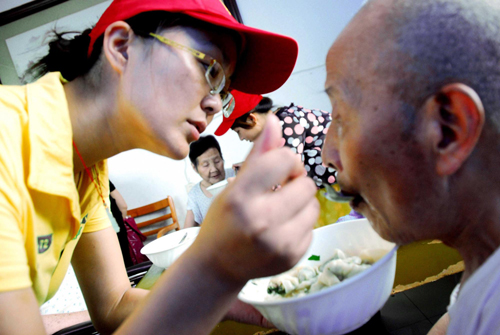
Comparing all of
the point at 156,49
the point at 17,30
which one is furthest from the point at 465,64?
the point at 17,30

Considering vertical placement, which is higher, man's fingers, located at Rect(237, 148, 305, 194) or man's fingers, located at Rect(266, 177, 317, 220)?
man's fingers, located at Rect(237, 148, 305, 194)

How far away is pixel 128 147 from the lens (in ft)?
→ 3.68

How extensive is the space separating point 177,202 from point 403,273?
12.0 ft

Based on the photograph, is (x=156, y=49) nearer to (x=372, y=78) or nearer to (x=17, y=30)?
(x=372, y=78)

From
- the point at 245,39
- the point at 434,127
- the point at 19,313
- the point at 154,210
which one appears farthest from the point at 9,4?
the point at 434,127

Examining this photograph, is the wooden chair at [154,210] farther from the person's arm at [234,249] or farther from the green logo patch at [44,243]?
the person's arm at [234,249]

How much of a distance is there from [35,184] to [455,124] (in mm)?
984

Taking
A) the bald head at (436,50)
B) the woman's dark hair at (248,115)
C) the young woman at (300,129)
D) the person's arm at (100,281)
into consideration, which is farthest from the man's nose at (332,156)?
the woman's dark hair at (248,115)

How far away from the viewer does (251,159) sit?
0.56m

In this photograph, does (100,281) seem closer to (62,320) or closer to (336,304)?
(62,320)

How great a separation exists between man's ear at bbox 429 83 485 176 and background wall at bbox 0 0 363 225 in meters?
2.97

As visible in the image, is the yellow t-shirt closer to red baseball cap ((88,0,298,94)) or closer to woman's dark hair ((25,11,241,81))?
woman's dark hair ((25,11,241,81))

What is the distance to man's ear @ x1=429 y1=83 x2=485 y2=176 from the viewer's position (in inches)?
21.4

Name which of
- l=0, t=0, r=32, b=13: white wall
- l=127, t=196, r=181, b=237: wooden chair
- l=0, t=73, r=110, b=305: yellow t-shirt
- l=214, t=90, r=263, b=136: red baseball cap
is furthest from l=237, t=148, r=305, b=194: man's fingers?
l=0, t=0, r=32, b=13: white wall
